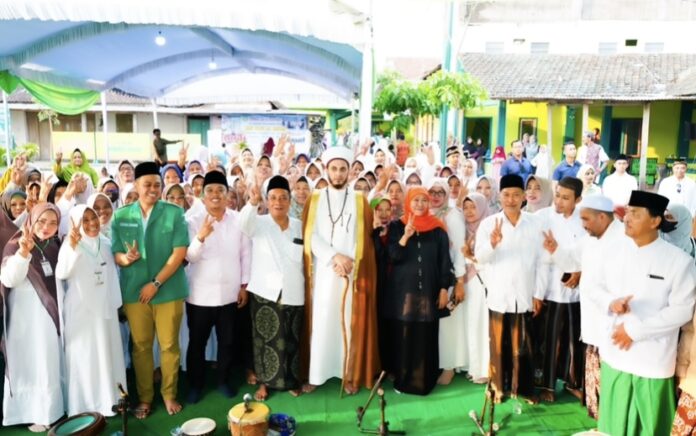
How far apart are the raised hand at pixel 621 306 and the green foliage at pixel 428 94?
8741 mm

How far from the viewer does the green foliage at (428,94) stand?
11.4 metres

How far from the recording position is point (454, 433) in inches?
151

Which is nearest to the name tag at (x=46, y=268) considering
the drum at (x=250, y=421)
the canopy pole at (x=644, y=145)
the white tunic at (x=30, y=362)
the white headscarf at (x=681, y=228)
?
the white tunic at (x=30, y=362)

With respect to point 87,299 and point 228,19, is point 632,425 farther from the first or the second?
point 228,19

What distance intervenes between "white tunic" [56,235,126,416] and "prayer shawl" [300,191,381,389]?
1.38 m

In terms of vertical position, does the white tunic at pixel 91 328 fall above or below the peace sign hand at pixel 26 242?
below

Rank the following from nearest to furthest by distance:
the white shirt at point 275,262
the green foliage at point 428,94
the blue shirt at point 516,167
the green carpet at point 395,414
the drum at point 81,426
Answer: the drum at point 81,426, the green carpet at point 395,414, the white shirt at point 275,262, the blue shirt at point 516,167, the green foliage at point 428,94

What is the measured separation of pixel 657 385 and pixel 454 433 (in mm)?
1386

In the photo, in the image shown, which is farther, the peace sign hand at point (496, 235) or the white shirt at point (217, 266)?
the white shirt at point (217, 266)

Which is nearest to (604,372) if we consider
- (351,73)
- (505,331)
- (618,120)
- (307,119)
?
(505,331)

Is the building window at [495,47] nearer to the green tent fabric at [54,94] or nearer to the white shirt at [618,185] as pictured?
the white shirt at [618,185]

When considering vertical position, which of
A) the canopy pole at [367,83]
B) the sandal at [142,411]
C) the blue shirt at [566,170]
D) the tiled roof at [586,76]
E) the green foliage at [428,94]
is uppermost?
the tiled roof at [586,76]

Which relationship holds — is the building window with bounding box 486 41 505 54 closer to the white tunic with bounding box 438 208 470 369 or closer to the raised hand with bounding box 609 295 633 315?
the white tunic with bounding box 438 208 470 369

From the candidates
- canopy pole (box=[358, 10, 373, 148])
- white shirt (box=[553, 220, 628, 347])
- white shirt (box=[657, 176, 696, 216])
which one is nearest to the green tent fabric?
canopy pole (box=[358, 10, 373, 148])
